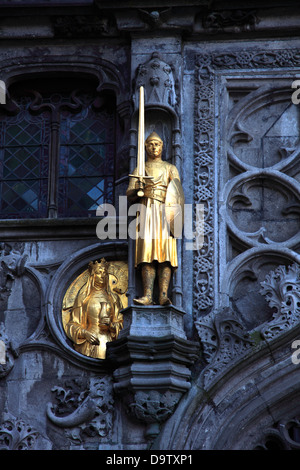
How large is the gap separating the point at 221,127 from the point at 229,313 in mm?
2374

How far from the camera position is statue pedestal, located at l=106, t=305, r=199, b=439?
39.4ft

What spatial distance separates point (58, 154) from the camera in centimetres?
1410

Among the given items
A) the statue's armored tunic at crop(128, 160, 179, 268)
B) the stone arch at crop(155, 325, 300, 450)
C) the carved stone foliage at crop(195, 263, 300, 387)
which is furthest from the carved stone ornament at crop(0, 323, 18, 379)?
the carved stone foliage at crop(195, 263, 300, 387)

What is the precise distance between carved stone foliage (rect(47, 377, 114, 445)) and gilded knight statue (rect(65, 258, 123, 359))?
40cm

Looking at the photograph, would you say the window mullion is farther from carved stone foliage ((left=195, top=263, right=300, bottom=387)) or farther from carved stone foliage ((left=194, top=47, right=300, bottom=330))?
carved stone foliage ((left=195, top=263, right=300, bottom=387))

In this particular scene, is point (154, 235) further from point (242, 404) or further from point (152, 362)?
point (242, 404)

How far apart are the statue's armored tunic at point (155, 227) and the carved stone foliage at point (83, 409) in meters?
1.41

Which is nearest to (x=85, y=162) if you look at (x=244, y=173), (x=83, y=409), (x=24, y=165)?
(x=24, y=165)

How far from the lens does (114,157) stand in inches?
552

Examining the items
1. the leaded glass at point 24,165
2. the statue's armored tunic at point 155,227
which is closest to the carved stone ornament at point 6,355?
the statue's armored tunic at point 155,227

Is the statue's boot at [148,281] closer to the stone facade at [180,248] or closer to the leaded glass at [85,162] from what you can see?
the stone facade at [180,248]

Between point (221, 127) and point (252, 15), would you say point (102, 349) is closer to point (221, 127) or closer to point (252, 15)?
point (221, 127)

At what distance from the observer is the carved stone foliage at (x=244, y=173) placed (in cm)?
1292
